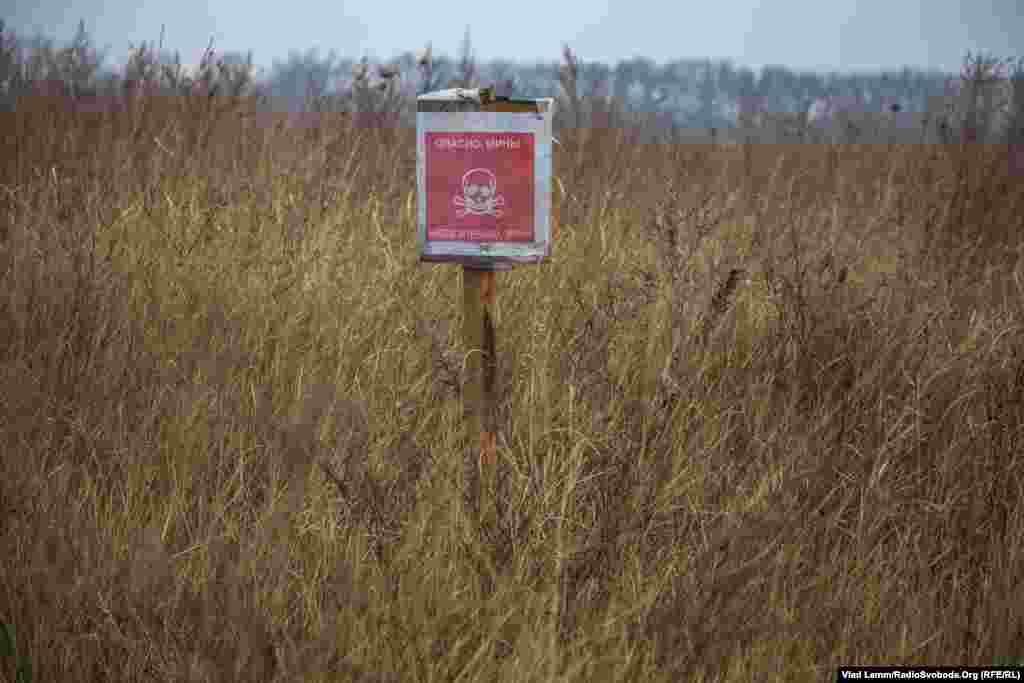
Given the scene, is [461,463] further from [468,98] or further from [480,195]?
[468,98]

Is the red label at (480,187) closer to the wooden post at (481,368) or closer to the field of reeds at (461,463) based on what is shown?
the wooden post at (481,368)

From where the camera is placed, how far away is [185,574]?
181 centimetres

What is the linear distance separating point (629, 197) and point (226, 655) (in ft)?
11.4

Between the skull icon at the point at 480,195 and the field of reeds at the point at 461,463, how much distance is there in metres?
0.26

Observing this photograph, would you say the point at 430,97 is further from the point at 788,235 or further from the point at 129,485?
the point at 788,235

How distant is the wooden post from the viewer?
2143 mm

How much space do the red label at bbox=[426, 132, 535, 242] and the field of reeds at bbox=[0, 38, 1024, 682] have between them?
9.1 inches

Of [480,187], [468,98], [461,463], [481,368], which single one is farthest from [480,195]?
[461,463]

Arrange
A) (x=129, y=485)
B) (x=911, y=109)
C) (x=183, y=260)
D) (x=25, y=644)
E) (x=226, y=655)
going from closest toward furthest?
(x=226, y=655) < (x=25, y=644) < (x=129, y=485) < (x=183, y=260) < (x=911, y=109)

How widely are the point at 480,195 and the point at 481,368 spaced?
41 centimetres

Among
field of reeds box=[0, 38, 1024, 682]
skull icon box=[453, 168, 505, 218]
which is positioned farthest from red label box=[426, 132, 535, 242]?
field of reeds box=[0, 38, 1024, 682]

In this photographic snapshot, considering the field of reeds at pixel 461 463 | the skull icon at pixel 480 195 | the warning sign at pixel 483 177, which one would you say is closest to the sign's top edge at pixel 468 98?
the warning sign at pixel 483 177

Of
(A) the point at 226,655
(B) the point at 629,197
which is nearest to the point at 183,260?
(A) the point at 226,655

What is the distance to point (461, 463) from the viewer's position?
7.43ft
